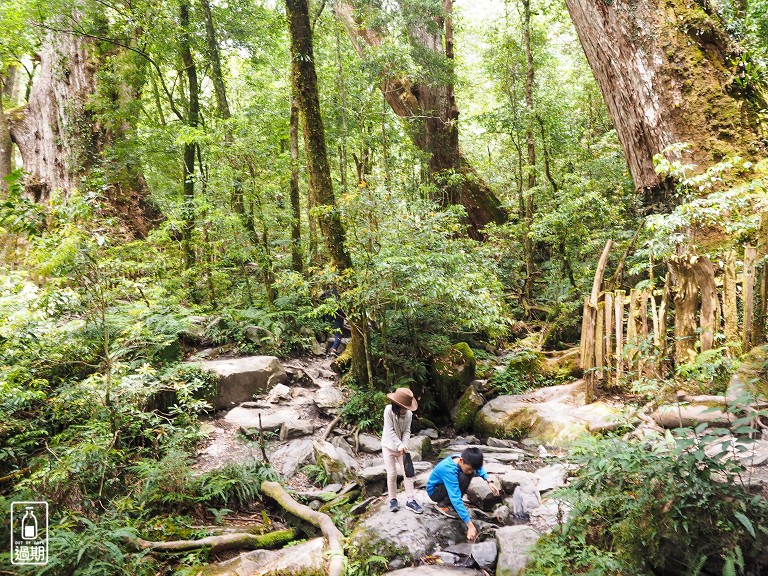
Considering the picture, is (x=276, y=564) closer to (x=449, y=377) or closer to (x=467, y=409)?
(x=467, y=409)

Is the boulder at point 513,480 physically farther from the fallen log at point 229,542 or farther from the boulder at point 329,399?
the boulder at point 329,399

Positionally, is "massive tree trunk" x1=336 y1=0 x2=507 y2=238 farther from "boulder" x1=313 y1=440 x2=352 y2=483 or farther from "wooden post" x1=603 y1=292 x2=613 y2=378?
"boulder" x1=313 y1=440 x2=352 y2=483

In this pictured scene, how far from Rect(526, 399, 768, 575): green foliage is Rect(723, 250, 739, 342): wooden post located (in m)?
1.93

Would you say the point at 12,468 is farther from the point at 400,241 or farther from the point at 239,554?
the point at 400,241

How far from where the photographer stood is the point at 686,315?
5.62 m

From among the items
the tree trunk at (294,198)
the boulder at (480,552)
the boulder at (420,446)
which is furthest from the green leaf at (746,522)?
the tree trunk at (294,198)

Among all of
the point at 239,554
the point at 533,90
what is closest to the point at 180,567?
the point at 239,554

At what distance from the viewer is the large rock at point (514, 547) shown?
3.70 meters

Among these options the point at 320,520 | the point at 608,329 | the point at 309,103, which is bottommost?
the point at 320,520

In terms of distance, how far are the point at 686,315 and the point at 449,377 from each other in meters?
4.04

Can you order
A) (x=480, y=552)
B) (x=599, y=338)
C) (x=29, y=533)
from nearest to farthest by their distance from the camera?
1. (x=29, y=533)
2. (x=480, y=552)
3. (x=599, y=338)

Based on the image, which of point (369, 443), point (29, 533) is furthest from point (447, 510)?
point (29, 533)

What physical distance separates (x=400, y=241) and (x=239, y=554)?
17.0 feet

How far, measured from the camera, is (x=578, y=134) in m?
13.4
